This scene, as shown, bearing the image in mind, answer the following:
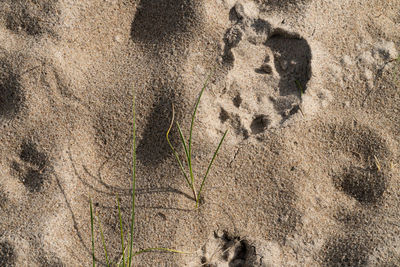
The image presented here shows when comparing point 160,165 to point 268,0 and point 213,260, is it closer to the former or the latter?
point 213,260

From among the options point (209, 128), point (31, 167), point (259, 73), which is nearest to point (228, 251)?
point (209, 128)

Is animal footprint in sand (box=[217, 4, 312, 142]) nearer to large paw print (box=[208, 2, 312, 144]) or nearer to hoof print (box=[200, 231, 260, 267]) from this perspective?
large paw print (box=[208, 2, 312, 144])

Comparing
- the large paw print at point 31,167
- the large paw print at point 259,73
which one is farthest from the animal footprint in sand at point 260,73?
the large paw print at point 31,167

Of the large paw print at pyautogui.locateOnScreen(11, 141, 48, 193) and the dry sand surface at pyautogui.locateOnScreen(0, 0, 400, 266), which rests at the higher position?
the dry sand surface at pyautogui.locateOnScreen(0, 0, 400, 266)

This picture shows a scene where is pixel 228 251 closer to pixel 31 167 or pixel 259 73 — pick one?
pixel 259 73

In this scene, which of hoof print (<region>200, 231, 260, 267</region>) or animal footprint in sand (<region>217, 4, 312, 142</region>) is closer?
hoof print (<region>200, 231, 260, 267</region>)

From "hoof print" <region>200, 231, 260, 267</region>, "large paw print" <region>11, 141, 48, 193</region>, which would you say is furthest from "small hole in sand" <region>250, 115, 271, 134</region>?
"large paw print" <region>11, 141, 48, 193</region>

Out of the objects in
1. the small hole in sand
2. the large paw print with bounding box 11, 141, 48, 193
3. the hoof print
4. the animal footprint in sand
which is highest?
the animal footprint in sand

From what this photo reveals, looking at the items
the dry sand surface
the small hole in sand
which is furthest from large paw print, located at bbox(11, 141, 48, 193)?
the small hole in sand
